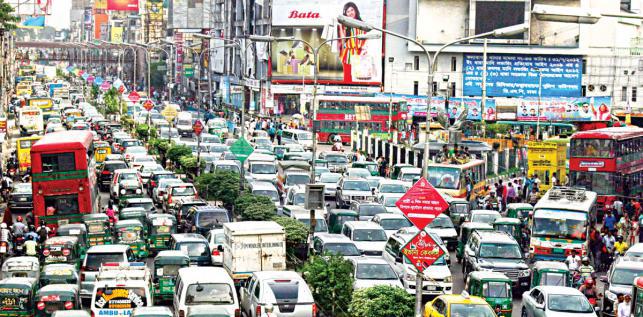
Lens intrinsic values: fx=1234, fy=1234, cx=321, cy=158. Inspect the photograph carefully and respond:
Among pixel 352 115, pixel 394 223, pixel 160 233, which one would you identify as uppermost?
pixel 352 115

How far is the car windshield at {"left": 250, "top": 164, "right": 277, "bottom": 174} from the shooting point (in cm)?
5422

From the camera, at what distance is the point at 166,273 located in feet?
98.8

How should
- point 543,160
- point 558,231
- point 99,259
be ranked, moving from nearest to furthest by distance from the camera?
point 99,259 < point 558,231 < point 543,160

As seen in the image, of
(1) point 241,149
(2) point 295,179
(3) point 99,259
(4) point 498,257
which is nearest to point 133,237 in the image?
(3) point 99,259

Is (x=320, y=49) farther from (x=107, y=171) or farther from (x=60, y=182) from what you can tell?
(x=60, y=182)

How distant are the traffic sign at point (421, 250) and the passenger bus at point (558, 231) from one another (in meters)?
14.8

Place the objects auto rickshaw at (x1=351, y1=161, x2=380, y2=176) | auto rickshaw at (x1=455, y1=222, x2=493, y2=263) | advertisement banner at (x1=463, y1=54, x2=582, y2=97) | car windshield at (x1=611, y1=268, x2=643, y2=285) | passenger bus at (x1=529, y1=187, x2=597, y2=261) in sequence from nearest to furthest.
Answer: car windshield at (x1=611, y1=268, x2=643, y2=285)
passenger bus at (x1=529, y1=187, x2=597, y2=261)
auto rickshaw at (x1=455, y1=222, x2=493, y2=263)
auto rickshaw at (x1=351, y1=161, x2=380, y2=176)
advertisement banner at (x1=463, y1=54, x2=582, y2=97)

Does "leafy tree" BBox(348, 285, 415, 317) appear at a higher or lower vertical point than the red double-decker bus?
lower

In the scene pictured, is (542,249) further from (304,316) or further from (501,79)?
(501,79)

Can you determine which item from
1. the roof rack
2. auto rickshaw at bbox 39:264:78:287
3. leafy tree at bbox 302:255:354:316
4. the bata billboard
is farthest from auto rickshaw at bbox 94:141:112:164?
the bata billboard

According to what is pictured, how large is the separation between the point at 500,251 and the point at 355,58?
84269 mm

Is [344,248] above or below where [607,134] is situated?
below

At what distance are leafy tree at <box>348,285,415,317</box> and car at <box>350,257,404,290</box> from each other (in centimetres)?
344

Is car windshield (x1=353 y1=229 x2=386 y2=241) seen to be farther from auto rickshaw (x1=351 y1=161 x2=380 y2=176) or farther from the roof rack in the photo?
auto rickshaw (x1=351 y1=161 x2=380 y2=176)
